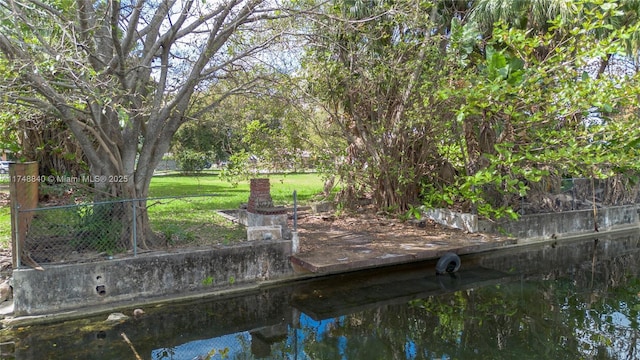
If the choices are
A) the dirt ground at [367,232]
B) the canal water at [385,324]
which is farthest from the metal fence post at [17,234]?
the dirt ground at [367,232]

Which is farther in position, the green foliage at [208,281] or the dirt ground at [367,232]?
the dirt ground at [367,232]

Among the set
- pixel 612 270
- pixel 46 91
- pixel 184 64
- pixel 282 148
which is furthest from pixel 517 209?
pixel 46 91

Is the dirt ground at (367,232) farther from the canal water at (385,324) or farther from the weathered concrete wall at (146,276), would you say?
the weathered concrete wall at (146,276)

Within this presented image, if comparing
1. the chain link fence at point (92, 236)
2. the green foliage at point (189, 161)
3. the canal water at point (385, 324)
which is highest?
the green foliage at point (189, 161)

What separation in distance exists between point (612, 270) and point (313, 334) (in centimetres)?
802

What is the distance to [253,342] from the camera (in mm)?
6367

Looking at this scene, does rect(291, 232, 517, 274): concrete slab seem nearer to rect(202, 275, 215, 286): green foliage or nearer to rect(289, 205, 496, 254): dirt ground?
rect(289, 205, 496, 254): dirt ground

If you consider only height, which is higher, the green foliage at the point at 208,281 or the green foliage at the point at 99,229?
the green foliage at the point at 99,229

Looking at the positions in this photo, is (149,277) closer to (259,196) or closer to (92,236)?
(92,236)

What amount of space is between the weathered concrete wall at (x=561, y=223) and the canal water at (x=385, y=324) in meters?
2.52

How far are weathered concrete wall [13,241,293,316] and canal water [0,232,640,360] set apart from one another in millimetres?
362

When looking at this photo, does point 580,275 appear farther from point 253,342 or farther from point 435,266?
point 253,342

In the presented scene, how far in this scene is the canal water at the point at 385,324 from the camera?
5914 mm

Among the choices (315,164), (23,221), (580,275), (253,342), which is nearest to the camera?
(253,342)
